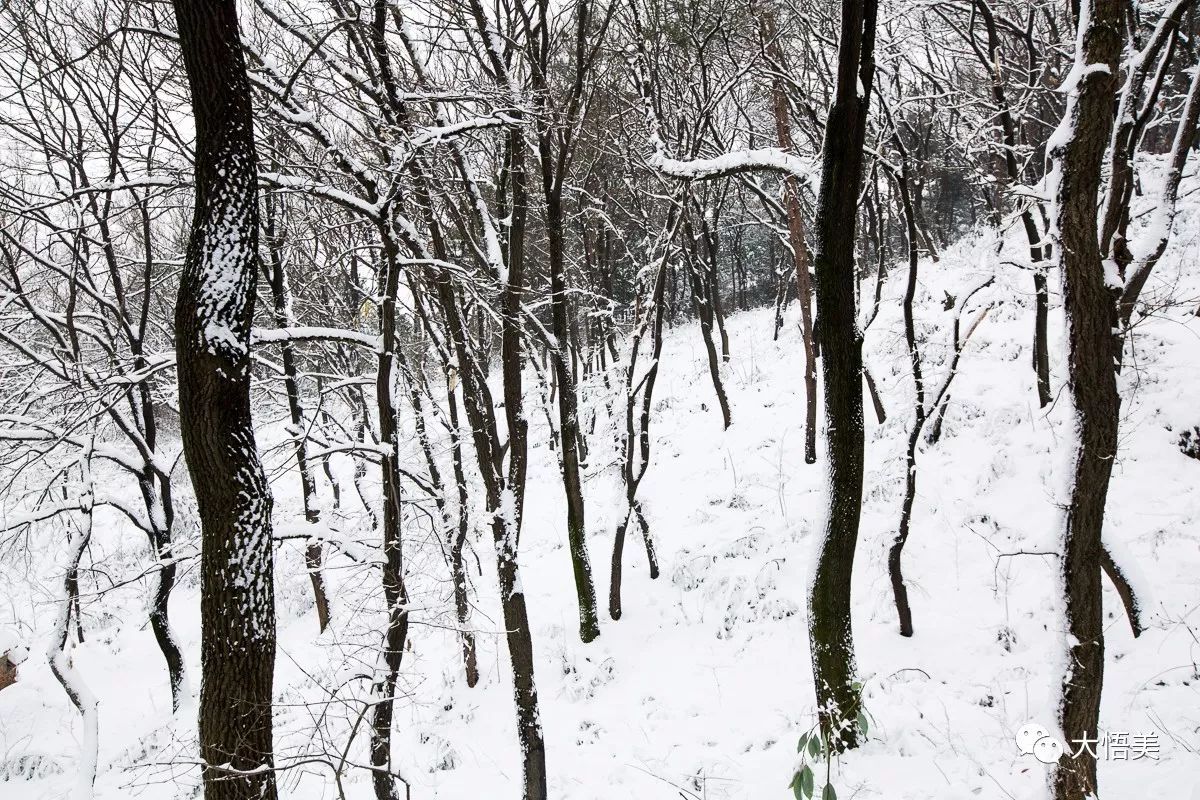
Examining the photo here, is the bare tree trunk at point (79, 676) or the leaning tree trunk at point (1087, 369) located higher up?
the leaning tree trunk at point (1087, 369)

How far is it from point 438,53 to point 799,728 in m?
9.80

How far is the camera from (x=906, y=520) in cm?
589

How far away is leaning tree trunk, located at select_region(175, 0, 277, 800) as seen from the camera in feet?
Answer: 10.1

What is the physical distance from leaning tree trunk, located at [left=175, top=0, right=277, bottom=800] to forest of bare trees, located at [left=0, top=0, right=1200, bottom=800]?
0.02 m

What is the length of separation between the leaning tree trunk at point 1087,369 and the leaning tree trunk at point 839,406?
129 cm

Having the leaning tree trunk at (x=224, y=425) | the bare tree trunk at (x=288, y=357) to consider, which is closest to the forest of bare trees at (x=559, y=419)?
the leaning tree trunk at (x=224, y=425)

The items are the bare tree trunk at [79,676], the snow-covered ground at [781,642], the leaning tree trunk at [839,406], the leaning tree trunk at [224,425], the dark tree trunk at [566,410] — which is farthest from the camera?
the bare tree trunk at [79,676]

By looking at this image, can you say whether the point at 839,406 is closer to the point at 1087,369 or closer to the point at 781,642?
the point at 1087,369

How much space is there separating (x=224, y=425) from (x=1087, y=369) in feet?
15.9

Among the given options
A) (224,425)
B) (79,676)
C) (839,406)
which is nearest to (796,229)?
(839,406)

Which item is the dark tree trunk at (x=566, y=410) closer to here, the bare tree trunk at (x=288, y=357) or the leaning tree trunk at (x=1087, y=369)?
the bare tree trunk at (x=288, y=357)

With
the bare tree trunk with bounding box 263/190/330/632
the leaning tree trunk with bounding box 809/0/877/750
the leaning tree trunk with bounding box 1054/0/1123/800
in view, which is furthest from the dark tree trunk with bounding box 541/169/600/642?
the leaning tree trunk with bounding box 1054/0/1123/800

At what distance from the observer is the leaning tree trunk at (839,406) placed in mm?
4359

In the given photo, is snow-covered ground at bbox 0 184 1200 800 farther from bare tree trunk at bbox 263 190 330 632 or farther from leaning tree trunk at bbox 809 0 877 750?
bare tree trunk at bbox 263 190 330 632
